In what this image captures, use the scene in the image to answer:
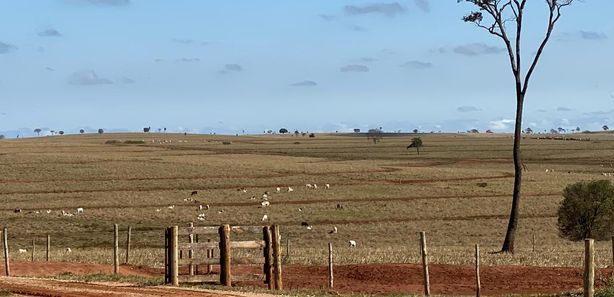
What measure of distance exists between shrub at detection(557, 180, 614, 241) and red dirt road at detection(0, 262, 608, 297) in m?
15.8

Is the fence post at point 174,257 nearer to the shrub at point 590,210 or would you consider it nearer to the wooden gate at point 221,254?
the wooden gate at point 221,254

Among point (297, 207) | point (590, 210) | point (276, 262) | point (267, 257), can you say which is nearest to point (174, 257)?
point (267, 257)

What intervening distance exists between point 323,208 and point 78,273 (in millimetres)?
40189

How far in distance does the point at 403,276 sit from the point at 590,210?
19.3m

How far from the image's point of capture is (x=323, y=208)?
70.9 meters

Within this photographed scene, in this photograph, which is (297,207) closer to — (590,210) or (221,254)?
(590,210)

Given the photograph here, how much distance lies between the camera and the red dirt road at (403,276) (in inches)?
1182

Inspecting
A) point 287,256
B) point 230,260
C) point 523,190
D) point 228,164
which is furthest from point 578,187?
point 228,164

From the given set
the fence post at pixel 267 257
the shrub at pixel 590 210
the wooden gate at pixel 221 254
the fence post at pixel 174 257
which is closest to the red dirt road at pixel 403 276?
the fence post at pixel 267 257

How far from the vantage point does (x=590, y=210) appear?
48469mm

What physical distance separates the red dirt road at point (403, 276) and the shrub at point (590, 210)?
15.8 meters

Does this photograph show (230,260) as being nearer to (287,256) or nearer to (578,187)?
(287,256)

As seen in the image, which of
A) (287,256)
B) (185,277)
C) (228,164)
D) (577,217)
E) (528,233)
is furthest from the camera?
(228,164)

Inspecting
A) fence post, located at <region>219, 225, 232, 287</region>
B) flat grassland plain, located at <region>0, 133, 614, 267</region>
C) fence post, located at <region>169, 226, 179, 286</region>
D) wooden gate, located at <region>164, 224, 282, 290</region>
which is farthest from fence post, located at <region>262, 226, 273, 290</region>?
flat grassland plain, located at <region>0, 133, 614, 267</region>
